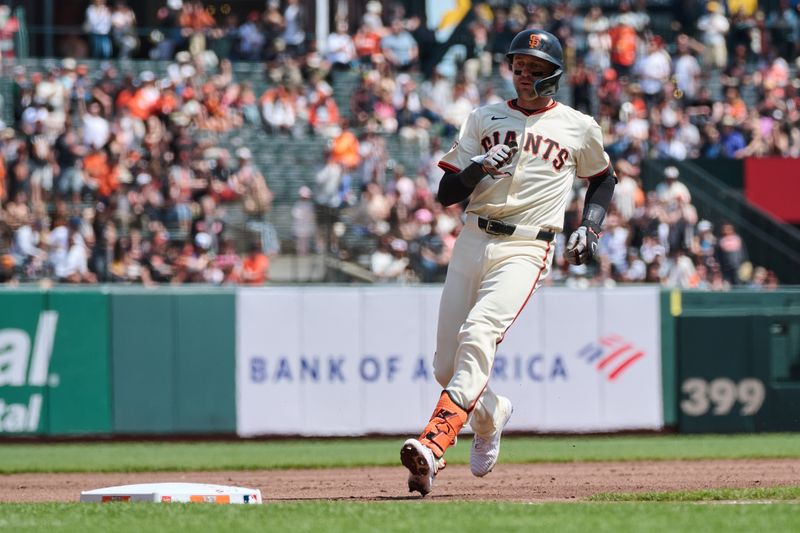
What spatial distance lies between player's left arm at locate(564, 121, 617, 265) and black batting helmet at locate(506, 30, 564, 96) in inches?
15.2

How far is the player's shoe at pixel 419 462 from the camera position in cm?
705

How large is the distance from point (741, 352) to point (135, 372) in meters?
6.60

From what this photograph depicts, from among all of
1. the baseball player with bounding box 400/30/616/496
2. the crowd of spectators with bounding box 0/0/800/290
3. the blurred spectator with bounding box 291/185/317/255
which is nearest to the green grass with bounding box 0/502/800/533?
the baseball player with bounding box 400/30/616/496

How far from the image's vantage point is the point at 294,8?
71.8 ft

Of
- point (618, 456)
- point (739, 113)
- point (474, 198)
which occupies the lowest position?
point (618, 456)

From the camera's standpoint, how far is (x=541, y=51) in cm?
761

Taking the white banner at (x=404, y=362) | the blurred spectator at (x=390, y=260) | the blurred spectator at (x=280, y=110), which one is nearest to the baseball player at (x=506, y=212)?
the white banner at (x=404, y=362)

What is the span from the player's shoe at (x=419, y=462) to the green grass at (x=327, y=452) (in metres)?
4.60

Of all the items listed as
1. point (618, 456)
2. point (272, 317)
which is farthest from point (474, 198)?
point (272, 317)

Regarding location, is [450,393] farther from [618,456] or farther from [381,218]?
[381,218]

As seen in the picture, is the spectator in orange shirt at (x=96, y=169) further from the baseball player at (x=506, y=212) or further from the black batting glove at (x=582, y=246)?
the black batting glove at (x=582, y=246)

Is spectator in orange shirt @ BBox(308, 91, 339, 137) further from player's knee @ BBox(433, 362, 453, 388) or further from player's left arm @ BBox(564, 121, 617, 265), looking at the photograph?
player's knee @ BBox(433, 362, 453, 388)

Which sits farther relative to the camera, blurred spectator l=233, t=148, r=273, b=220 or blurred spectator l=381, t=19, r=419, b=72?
blurred spectator l=381, t=19, r=419, b=72

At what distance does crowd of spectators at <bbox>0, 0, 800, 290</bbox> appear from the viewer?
56.2ft
